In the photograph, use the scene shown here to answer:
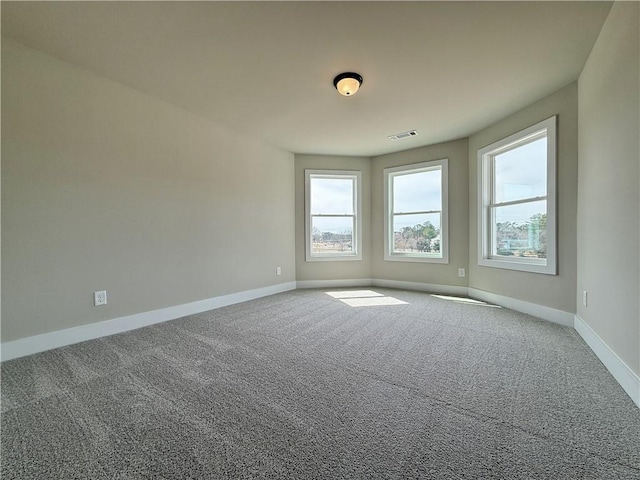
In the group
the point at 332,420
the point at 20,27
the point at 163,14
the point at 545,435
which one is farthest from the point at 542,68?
the point at 20,27

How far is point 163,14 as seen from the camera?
1941 millimetres

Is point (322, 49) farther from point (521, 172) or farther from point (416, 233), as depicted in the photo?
point (416, 233)

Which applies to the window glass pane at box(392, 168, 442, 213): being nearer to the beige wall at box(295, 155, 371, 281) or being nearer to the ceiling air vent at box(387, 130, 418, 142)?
the beige wall at box(295, 155, 371, 281)

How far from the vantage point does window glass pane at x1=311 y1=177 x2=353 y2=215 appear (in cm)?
534

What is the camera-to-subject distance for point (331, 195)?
17.7 feet

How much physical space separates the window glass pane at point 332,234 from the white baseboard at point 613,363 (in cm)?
347

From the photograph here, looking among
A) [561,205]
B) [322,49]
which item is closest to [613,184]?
[561,205]

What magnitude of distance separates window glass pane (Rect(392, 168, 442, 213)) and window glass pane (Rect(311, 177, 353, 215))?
849 mm

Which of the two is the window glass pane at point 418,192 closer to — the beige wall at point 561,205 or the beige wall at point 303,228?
the beige wall at point 303,228

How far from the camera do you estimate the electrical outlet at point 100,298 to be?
2701mm

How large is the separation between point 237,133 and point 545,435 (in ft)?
14.2


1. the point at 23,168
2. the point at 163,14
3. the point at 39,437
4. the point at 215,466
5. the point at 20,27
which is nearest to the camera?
the point at 215,466

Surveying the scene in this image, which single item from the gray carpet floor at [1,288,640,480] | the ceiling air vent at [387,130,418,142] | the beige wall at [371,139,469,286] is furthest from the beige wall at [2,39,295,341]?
the beige wall at [371,139,469,286]

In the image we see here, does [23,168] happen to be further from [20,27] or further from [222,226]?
[222,226]
